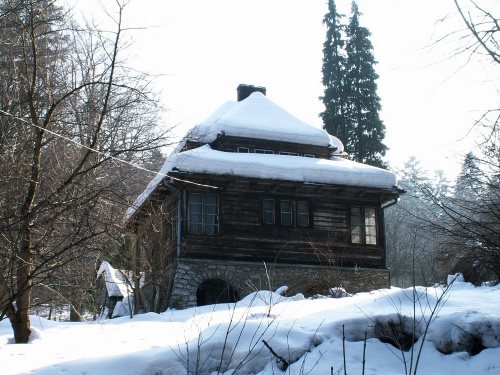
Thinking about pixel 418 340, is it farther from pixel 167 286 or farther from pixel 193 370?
pixel 167 286

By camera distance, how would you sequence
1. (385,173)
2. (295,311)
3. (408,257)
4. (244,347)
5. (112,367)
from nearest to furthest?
1. (112,367)
2. (244,347)
3. (295,311)
4. (385,173)
5. (408,257)

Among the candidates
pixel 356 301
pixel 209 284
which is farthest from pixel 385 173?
pixel 356 301

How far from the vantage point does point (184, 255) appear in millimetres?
16172

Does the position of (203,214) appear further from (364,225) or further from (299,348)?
(299,348)

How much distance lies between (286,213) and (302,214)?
1.84 ft

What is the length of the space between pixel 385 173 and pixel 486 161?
432 inches

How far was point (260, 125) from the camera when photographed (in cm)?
1944

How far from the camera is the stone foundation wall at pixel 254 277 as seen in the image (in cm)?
1580

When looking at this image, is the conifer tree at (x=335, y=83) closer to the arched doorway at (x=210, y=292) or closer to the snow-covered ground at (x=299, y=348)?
the arched doorway at (x=210, y=292)

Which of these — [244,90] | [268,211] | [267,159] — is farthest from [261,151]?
[244,90]

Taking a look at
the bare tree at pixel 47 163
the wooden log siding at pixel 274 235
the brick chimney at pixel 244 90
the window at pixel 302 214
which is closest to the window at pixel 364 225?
the wooden log siding at pixel 274 235

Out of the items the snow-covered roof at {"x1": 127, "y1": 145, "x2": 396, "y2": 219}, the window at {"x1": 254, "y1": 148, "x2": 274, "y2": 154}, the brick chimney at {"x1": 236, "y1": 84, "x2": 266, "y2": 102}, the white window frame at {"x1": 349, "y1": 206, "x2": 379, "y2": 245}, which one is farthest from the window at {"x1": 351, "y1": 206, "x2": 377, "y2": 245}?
the brick chimney at {"x1": 236, "y1": 84, "x2": 266, "y2": 102}

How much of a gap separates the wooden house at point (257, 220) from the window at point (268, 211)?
0.03 m

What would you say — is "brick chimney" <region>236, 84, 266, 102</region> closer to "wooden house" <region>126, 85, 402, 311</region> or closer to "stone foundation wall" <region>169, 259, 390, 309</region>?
"wooden house" <region>126, 85, 402, 311</region>
